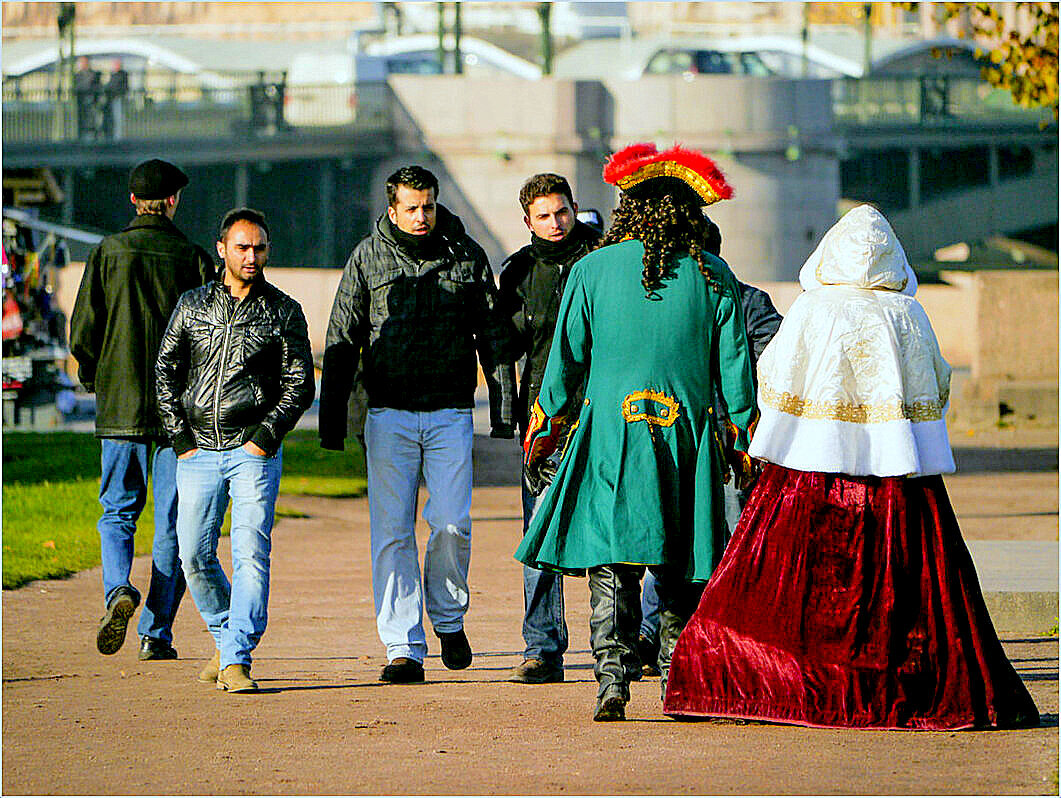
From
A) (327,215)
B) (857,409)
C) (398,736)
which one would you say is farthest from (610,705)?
(327,215)

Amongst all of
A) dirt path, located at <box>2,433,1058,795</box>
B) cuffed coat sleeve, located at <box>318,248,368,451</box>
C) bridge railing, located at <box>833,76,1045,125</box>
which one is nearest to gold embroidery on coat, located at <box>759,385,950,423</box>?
dirt path, located at <box>2,433,1058,795</box>

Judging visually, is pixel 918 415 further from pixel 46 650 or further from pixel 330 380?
pixel 46 650

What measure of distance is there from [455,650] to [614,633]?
4.31ft

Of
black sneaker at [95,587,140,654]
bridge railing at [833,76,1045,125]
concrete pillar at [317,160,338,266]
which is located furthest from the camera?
bridge railing at [833,76,1045,125]

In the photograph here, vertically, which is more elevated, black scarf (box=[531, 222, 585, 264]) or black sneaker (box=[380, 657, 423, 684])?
black scarf (box=[531, 222, 585, 264])

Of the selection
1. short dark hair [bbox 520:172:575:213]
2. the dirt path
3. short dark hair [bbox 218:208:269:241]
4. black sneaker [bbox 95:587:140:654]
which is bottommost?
the dirt path

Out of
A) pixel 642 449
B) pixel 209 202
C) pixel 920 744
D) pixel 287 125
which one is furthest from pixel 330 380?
pixel 209 202

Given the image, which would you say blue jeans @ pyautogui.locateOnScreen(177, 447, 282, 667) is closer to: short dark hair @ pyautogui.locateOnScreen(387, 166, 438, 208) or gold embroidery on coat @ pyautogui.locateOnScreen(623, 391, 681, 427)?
short dark hair @ pyautogui.locateOnScreen(387, 166, 438, 208)

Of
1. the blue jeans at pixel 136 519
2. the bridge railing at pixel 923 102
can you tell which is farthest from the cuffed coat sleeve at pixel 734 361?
the bridge railing at pixel 923 102

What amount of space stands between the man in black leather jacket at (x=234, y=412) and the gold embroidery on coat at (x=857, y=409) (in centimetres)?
188

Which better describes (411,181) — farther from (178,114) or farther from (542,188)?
(178,114)

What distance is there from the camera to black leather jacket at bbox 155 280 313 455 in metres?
7.71

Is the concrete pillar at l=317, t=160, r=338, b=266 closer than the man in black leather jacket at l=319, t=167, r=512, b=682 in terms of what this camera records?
No

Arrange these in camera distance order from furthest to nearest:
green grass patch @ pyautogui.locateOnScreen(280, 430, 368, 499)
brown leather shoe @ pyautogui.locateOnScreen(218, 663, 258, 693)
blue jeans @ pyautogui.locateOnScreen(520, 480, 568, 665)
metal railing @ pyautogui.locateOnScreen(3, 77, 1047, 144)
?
metal railing @ pyautogui.locateOnScreen(3, 77, 1047, 144), green grass patch @ pyautogui.locateOnScreen(280, 430, 368, 499), blue jeans @ pyautogui.locateOnScreen(520, 480, 568, 665), brown leather shoe @ pyautogui.locateOnScreen(218, 663, 258, 693)
